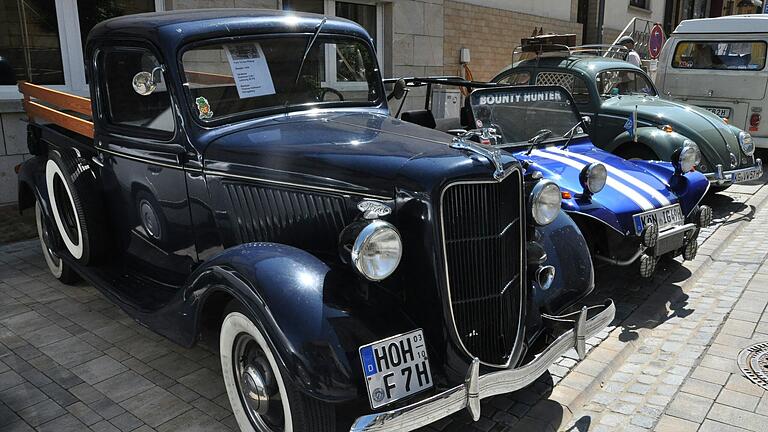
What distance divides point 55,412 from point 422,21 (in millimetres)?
8353

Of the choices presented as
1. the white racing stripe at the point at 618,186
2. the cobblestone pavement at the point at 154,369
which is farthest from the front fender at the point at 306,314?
the white racing stripe at the point at 618,186

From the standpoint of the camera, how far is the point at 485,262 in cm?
251

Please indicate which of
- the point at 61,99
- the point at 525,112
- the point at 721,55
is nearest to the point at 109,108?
the point at 61,99

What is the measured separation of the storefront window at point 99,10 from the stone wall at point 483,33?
5566mm

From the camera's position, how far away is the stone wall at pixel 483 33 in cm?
1052

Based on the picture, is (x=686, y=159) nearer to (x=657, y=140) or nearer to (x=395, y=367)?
(x=657, y=140)

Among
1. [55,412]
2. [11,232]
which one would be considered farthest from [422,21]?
[55,412]

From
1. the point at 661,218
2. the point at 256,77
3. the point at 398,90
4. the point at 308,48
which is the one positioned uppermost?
the point at 308,48

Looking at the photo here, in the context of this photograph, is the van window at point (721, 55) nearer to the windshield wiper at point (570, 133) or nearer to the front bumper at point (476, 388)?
the windshield wiper at point (570, 133)

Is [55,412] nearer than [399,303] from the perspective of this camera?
No

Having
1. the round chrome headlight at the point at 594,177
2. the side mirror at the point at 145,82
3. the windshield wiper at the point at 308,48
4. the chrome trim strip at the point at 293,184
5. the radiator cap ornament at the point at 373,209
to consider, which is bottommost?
the round chrome headlight at the point at 594,177

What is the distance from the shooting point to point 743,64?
892 centimetres

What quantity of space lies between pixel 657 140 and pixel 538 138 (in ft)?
7.16

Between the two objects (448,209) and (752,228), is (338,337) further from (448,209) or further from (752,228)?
(752,228)
